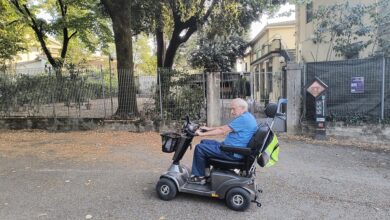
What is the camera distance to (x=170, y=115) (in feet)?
36.5

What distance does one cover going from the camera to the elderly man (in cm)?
481

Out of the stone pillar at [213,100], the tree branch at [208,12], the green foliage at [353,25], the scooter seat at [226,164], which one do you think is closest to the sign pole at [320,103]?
the green foliage at [353,25]

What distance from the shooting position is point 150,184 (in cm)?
579

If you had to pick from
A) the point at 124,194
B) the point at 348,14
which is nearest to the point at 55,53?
the point at 348,14

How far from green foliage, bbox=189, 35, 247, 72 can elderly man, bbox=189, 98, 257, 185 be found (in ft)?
80.0

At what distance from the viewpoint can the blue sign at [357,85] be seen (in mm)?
9438

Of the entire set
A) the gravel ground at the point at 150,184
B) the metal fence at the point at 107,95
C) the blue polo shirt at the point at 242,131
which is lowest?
the gravel ground at the point at 150,184

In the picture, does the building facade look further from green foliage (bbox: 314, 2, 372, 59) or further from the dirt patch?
green foliage (bbox: 314, 2, 372, 59)

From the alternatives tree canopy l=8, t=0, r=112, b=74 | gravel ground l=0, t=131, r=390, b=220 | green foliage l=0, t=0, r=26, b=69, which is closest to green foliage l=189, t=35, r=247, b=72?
tree canopy l=8, t=0, r=112, b=74

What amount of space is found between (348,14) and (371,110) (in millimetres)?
3811

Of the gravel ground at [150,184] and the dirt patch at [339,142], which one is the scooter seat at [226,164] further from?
the dirt patch at [339,142]

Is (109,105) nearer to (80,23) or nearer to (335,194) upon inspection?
(335,194)

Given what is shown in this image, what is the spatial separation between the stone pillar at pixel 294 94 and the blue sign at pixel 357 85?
138 centimetres

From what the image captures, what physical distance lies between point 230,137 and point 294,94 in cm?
572
